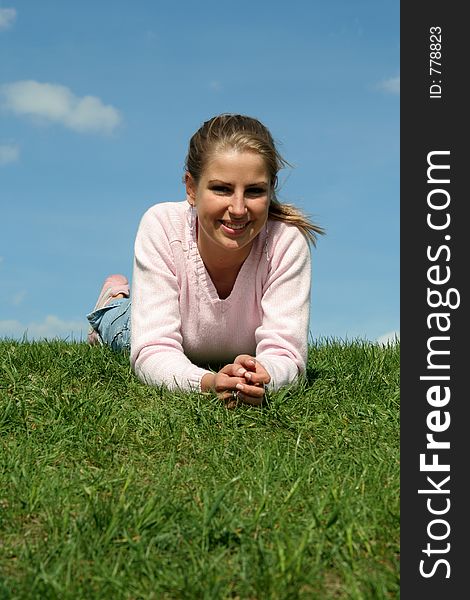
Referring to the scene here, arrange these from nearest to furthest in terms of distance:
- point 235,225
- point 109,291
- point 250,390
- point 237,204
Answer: point 250,390 < point 237,204 < point 235,225 < point 109,291

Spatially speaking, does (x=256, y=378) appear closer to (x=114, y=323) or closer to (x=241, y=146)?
(x=241, y=146)

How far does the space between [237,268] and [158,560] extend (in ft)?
9.89

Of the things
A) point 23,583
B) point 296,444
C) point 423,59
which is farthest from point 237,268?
point 23,583

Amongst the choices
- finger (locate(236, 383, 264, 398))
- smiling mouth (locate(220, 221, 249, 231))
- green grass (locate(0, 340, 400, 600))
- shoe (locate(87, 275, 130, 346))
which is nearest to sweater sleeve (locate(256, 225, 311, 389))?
green grass (locate(0, 340, 400, 600))

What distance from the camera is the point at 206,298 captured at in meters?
5.77

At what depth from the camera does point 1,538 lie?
341 cm

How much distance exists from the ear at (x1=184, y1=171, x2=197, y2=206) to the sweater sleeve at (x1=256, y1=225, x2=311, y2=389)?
0.63 metres

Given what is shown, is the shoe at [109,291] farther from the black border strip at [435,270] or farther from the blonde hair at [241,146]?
the black border strip at [435,270]

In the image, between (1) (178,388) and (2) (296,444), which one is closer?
(2) (296,444)

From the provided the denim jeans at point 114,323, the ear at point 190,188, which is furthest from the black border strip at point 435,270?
the denim jeans at point 114,323

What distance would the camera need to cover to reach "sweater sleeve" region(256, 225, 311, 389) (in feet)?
18.2

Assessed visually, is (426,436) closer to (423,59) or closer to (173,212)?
(423,59)

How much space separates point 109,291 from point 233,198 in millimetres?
2773

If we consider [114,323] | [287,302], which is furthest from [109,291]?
[287,302]
